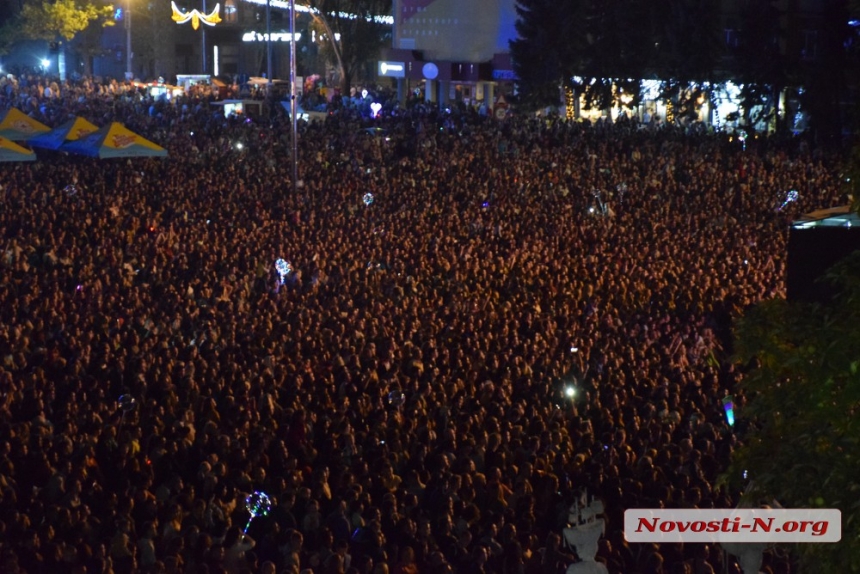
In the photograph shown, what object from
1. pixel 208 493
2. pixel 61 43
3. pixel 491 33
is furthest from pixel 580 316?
pixel 61 43

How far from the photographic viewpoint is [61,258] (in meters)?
16.5

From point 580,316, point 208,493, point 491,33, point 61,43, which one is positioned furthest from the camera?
point 61,43

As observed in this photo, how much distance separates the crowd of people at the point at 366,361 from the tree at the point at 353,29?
99.0 feet

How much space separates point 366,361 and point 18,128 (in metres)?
19.4

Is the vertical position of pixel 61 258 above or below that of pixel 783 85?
below

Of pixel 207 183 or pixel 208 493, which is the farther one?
pixel 207 183

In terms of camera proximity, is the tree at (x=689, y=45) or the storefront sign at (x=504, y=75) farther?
the storefront sign at (x=504, y=75)

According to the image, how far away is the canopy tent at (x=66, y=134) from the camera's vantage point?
27.2 meters

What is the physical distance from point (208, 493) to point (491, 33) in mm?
39880

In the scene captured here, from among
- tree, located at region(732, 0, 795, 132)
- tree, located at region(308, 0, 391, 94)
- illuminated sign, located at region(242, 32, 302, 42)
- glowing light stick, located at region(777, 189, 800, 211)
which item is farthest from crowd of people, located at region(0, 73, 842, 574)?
illuminated sign, located at region(242, 32, 302, 42)

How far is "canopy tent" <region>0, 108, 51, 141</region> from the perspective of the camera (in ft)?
93.2

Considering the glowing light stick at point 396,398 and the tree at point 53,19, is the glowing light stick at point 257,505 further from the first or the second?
the tree at point 53,19

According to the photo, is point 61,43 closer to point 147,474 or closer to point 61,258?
point 61,258

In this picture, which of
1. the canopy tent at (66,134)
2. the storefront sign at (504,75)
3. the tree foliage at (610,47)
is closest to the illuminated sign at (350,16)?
the storefront sign at (504,75)
